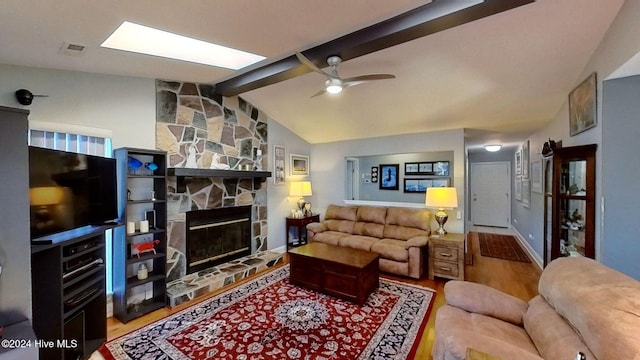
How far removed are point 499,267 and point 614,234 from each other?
2357 mm

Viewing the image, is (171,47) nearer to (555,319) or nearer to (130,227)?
(130,227)

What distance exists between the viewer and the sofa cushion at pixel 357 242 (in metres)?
4.09

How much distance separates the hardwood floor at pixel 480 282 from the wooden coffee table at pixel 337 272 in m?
0.74

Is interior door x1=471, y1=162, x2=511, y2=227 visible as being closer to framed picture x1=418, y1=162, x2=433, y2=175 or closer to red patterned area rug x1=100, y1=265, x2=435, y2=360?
framed picture x1=418, y1=162, x2=433, y2=175

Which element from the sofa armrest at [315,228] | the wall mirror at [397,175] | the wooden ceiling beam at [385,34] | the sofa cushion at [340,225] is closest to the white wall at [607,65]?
the wooden ceiling beam at [385,34]

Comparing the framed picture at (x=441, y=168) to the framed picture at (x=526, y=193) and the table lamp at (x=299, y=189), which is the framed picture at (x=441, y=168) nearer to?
the framed picture at (x=526, y=193)

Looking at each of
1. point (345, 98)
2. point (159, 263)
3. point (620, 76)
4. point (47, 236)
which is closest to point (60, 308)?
point (47, 236)

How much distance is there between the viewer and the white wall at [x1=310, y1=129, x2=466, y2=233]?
14.2 ft

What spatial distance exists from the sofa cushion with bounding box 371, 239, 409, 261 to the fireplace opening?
7.10 ft

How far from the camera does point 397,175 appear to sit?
Answer: 6141mm

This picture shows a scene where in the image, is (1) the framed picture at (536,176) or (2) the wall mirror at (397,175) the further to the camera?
(2) the wall mirror at (397,175)

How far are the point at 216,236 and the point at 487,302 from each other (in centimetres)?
354

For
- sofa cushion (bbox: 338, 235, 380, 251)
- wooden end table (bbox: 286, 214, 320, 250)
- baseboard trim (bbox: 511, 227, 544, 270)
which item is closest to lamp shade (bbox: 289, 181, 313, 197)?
wooden end table (bbox: 286, 214, 320, 250)

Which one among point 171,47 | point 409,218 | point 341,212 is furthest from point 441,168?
point 171,47
